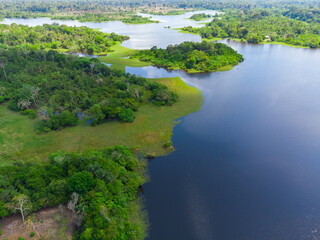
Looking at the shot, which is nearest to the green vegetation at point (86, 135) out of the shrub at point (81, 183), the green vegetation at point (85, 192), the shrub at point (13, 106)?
the shrub at point (13, 106)

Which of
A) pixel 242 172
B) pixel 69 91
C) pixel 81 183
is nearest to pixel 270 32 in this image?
pixel 242 172

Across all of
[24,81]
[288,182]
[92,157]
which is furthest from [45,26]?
[288,182]

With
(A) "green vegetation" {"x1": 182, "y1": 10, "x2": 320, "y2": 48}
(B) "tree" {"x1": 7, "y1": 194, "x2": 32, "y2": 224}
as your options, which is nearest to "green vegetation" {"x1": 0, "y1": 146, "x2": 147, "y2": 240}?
(B) "tree" {"x1": 7, "y1": 194, "x2": 32, "y2": 224}

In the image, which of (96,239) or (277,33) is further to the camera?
(277,33)

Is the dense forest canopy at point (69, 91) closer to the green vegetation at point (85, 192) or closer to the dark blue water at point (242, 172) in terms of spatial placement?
the dark blue water at point (242, 172)

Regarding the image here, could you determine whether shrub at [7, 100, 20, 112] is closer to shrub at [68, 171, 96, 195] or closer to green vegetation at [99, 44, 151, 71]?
shrub at [68, 171, 96, 195]

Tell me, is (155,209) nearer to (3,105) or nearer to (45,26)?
(3,105)

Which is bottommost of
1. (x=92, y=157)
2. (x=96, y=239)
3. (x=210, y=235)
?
(x=210, y=235)

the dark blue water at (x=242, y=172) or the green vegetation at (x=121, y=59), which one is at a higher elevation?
the green vegetation at (x=121, y=59)
